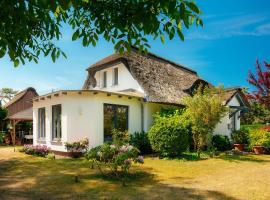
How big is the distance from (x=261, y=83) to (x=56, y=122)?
14.1 metres

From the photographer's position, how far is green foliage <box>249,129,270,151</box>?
1900 cm

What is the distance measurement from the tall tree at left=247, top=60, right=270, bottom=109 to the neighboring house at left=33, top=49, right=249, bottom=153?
504 cm

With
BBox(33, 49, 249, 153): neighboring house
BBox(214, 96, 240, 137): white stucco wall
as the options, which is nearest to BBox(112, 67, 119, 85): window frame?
BBox(33, 49, 249, 153): neighboring house

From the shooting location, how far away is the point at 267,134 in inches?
758

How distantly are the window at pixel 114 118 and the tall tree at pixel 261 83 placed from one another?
Answer: 29.4 ft

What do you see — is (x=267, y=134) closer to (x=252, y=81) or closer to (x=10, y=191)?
(x=252, y=81)

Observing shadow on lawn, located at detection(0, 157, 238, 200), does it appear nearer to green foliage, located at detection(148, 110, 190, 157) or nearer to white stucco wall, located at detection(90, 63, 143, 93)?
green foliage, located at detection(148, 110, 190, 157)

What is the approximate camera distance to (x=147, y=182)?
967 cm

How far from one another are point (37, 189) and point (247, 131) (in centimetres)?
1815

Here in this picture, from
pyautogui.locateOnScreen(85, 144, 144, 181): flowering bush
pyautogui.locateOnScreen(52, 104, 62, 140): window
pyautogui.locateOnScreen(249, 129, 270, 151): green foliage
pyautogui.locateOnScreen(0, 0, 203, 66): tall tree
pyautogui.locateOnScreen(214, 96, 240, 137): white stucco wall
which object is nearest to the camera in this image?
pyautogui.locateOnScreen(0, 0, 203, 66): tall tree

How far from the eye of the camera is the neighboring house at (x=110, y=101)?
1716cm

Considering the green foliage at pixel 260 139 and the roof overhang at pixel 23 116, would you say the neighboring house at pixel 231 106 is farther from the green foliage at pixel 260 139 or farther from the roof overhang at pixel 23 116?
the roof overhang at pixel 23 116

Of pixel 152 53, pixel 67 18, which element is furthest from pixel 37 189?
pixel 152 53

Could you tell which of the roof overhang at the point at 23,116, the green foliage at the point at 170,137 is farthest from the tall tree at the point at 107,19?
the roof overhang at the point at 23,116
